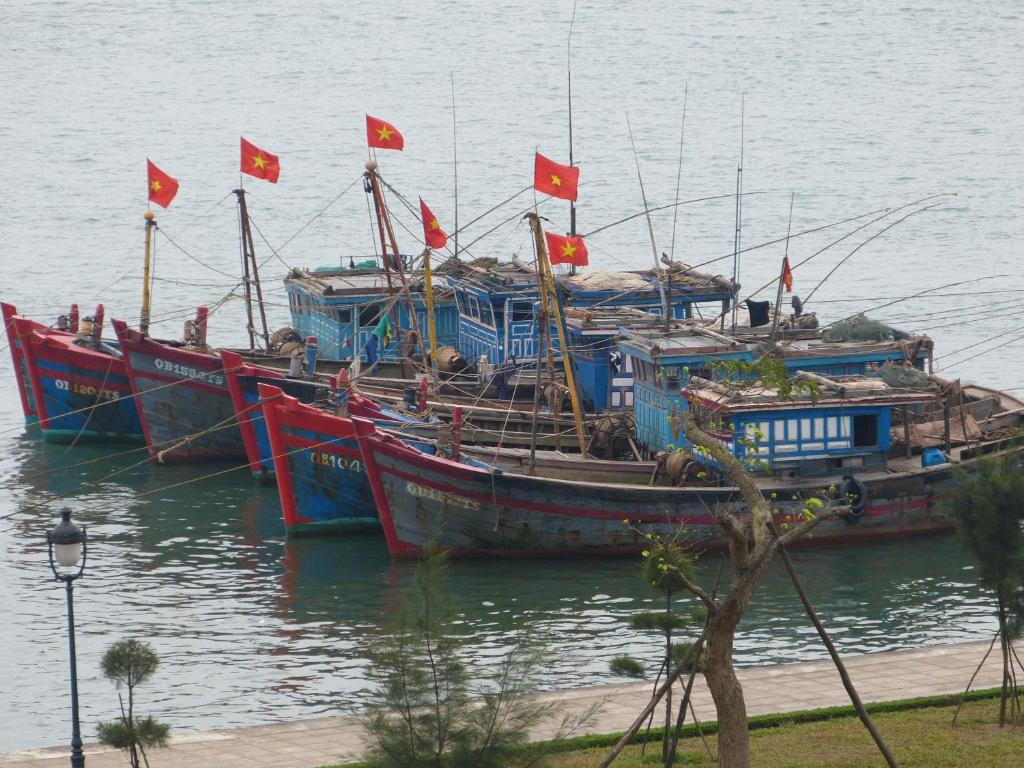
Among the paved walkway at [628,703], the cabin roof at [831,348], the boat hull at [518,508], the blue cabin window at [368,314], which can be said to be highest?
the blue cabin window at [368,314]

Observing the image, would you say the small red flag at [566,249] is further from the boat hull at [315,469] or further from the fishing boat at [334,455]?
the boat hull at [315,469]

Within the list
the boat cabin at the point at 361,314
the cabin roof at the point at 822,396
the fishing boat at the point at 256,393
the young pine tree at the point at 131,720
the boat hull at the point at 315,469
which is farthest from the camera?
the boat cabin at the point at 361,314

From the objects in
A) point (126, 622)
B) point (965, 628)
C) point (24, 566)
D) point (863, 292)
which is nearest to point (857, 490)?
point (965, 628)

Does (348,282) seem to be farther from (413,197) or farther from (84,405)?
(413,197)

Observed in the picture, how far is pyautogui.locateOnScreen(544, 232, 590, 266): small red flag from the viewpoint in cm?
3534

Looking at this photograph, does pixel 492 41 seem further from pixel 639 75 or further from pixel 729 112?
pixel 729 112

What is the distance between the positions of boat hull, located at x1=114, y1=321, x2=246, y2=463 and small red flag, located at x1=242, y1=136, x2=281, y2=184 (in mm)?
4345

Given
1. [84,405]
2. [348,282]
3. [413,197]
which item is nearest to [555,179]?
[348,282]

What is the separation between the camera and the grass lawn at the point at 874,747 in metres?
20.2

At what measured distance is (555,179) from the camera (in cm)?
3456

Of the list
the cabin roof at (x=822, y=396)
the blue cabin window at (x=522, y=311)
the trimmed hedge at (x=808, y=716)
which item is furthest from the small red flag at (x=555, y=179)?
the trimmed hedge at (x=808, y=716)

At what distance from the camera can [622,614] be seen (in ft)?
101

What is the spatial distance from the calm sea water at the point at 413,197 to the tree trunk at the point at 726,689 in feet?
29.0

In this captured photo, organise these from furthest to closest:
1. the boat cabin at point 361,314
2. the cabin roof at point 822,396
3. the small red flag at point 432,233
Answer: the boat cabin at point 361,314, the small red flag at point 432,233, the cabin roof at point 822,396
